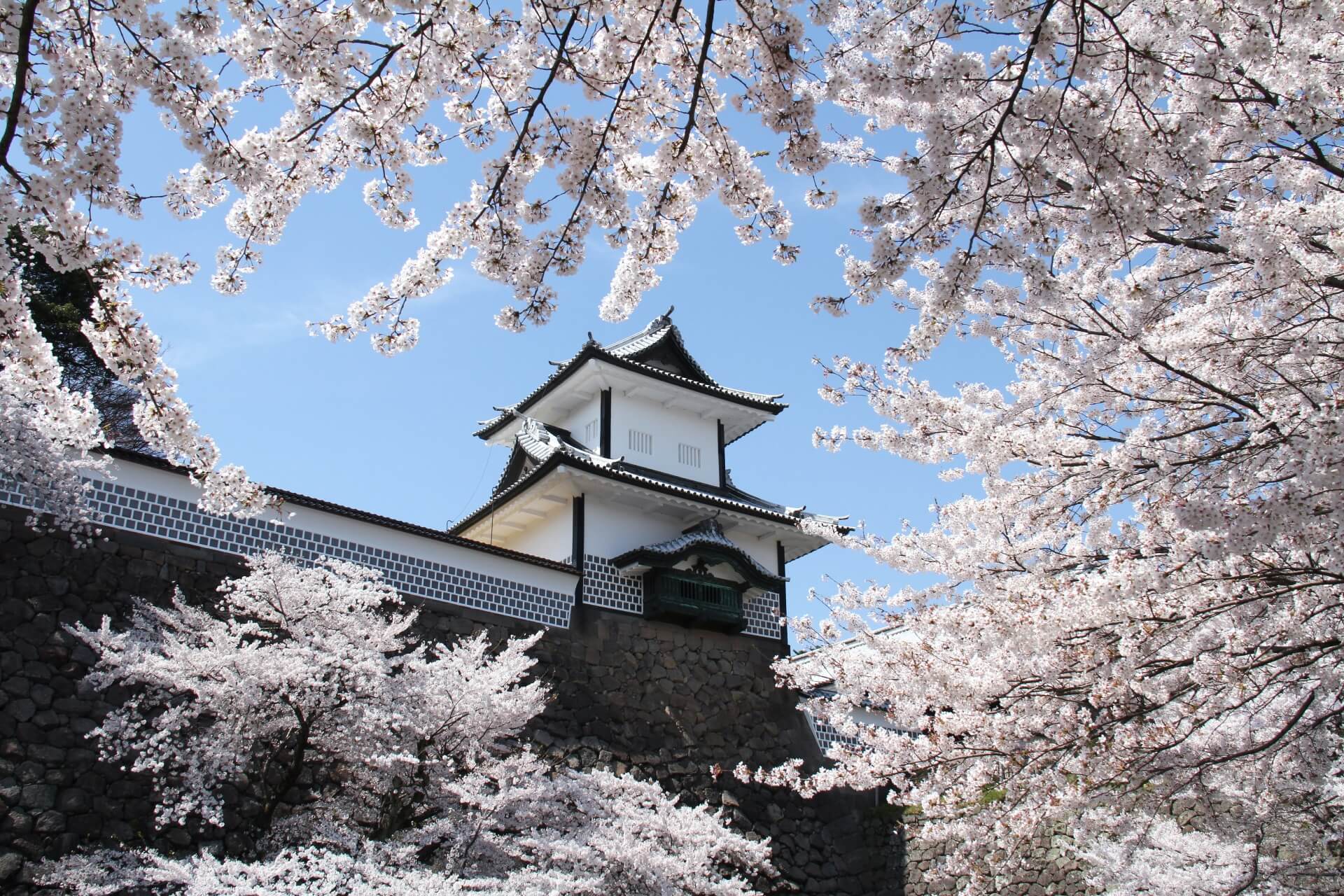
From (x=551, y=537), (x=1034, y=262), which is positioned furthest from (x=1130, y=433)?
(x=551, y=537)

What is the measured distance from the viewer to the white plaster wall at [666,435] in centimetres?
1359

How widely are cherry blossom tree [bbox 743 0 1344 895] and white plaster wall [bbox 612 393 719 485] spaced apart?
19.8ft

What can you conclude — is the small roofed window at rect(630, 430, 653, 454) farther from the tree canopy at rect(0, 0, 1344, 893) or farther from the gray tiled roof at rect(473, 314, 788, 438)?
the tree canopy at rect(0, 0, 1344, 893)

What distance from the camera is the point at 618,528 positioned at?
12.4 m

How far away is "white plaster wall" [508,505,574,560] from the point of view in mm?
12188

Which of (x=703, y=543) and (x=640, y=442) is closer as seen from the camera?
(x=703, y=543)

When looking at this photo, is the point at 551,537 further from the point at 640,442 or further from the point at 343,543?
the point at 343,543

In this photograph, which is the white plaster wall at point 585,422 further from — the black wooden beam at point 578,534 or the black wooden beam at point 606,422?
the black wooden beam at point 578,534

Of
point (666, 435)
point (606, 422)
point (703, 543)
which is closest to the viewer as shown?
point (703, 543)

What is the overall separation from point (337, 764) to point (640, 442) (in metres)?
7.23

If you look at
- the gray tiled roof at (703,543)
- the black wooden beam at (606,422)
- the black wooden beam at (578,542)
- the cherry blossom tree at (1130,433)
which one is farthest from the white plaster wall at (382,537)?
the cherry blossom tree at (1130,433)

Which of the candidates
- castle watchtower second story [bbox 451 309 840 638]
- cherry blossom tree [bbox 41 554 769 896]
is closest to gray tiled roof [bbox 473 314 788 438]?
castle watchtower second story [bbox 451 309 840 638]

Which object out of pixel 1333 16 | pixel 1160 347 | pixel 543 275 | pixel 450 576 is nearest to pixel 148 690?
pixel 450 576

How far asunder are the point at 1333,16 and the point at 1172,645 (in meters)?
3.25
